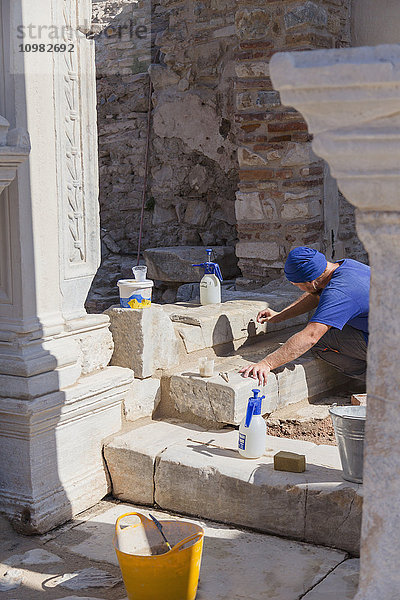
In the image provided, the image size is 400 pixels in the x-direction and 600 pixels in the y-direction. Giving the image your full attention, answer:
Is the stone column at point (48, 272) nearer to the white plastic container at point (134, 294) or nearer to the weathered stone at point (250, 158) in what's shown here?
the white plastic container at point (134, 294)

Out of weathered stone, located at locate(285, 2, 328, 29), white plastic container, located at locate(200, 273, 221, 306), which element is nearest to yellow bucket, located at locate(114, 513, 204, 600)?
white plastic container, located at locate(200, 273, 221, 306)

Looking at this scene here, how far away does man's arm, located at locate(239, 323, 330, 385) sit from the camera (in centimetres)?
380

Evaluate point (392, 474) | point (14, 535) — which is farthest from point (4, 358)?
point (392, 474)

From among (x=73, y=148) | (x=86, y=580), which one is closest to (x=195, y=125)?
(x=73, y=148)

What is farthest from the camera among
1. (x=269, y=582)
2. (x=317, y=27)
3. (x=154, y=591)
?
(x=317, y=27)

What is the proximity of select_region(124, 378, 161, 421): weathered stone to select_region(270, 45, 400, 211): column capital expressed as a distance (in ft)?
8.01

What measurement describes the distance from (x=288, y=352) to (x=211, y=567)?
1.28m

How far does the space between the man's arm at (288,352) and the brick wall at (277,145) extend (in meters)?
2.01

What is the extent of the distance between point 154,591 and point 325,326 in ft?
5.88

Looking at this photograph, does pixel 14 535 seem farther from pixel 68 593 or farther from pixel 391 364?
pixel 391 364

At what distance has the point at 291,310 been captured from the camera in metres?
4.46

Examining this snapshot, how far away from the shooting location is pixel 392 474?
5.43 feet

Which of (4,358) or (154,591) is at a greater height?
(4,358)

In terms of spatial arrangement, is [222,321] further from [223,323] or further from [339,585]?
[339,585]
